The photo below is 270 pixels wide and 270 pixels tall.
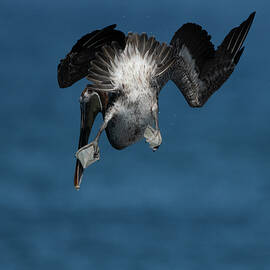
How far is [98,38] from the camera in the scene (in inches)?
289

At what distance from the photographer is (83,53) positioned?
7.49 metres

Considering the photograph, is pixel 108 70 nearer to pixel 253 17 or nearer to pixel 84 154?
pixel 84 154

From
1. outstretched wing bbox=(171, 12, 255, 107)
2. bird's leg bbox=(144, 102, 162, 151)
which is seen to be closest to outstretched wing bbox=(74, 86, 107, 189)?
bird's leg bbox=(144, 102, 162, 151)

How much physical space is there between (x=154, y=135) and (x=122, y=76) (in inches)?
31.6

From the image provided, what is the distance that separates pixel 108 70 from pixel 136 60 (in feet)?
1.28

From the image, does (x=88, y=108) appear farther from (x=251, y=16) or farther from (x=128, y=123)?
(x=251, y=16)

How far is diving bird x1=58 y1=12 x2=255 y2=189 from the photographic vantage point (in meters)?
7.43

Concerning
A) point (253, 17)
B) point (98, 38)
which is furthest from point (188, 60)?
point (98, 38)

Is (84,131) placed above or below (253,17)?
below

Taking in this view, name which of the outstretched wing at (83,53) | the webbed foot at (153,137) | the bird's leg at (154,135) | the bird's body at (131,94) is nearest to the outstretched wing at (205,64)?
the bird's body at (131,94)

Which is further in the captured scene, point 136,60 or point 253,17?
point 253,17

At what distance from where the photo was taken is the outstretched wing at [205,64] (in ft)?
27.7

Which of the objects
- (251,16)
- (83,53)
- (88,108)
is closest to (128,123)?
(88,108)

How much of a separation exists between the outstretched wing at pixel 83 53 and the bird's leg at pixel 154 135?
0.88 meters
